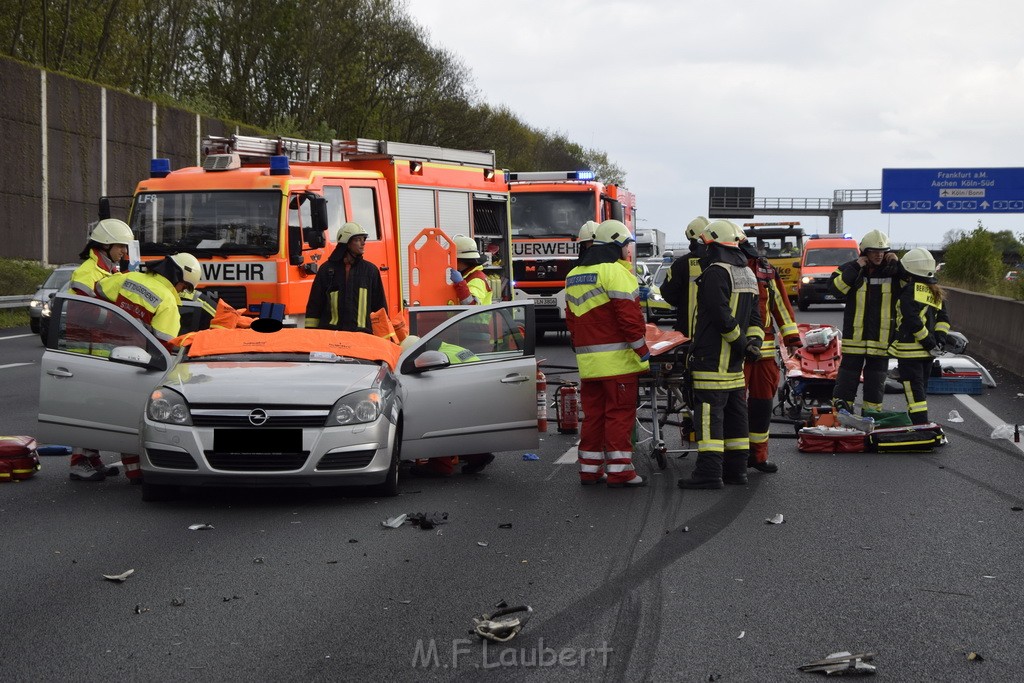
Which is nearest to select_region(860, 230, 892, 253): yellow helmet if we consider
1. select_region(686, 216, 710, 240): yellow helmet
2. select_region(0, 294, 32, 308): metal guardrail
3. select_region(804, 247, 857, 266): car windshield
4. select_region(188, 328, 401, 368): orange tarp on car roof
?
select_region(686, 216, 710, 240): yellow helmet

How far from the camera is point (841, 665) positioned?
17.1 ft

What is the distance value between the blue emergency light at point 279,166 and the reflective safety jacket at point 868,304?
573 centimetres

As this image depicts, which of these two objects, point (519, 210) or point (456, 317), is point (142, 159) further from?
point (456, 317)

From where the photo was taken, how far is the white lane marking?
13.4 meters

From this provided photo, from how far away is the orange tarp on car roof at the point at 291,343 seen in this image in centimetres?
952

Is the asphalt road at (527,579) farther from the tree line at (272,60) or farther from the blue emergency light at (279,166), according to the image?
the tree line at (272,60)

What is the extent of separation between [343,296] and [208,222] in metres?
3.56

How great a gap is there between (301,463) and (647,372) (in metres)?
2.76


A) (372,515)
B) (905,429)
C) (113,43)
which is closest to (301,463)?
(372,515)

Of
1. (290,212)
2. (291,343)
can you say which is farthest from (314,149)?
(291,343)

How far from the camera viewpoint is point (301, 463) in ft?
27.9

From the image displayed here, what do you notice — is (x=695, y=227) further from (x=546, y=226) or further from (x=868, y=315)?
(x=546, y=226)

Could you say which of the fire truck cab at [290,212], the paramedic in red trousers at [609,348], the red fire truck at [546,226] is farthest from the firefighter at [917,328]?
the red fire truck at [546,226]

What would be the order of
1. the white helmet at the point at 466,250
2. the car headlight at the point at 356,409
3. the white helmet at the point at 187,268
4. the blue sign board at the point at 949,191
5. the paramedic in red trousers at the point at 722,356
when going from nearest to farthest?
the car headlight at the point at 356,409 < the paramedic in red trousers at the point at 722,356 < the white helmet at the point at 187,268 < the white helmet at the point at 466,250 < the blue sign board at the point at 949,191
